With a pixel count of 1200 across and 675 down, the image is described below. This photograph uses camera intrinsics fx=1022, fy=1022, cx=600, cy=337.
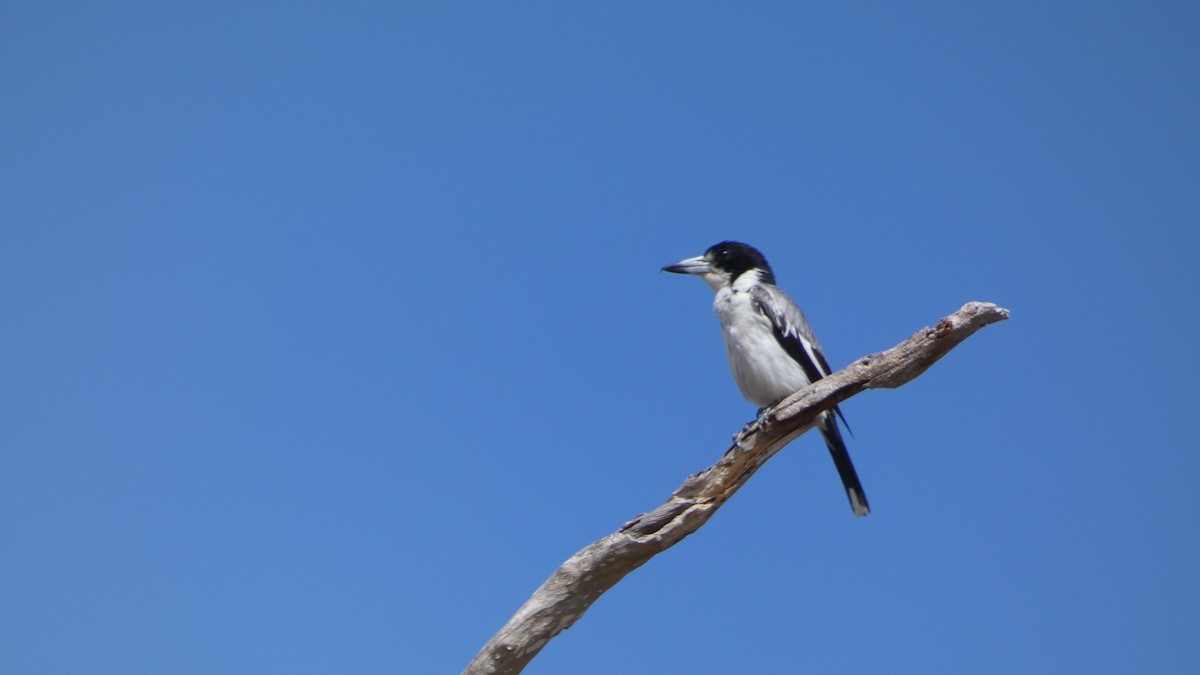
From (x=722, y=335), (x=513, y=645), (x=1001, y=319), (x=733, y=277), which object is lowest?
(x=513, y=645)

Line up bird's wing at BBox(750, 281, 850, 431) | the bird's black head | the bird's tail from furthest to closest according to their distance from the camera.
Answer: the bird's black head < bird's wing at BBox(750, 281, 850, 431) < the bird's tail

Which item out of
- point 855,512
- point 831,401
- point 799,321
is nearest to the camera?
point 831,401

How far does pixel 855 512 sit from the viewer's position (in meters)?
7.15

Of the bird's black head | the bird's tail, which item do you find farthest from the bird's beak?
the bird's tail

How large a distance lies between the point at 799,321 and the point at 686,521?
2584mm

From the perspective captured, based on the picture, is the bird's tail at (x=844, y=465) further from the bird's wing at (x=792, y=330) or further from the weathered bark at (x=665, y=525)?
the weathered bark at (x=665, y=525)

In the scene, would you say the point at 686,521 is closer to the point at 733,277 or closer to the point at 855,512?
the point at 855,512

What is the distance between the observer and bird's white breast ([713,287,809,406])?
23.9ft

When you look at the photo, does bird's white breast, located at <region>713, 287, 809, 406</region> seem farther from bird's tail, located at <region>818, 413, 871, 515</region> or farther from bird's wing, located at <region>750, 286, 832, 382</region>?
bird's tail, located at <region>818, 413, 871, 515</region>

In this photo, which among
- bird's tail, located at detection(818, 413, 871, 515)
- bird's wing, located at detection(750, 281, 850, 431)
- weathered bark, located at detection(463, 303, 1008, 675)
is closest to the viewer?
weathered bark, located at detection(463, 303, 1008, 675)

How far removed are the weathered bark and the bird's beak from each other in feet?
9.47

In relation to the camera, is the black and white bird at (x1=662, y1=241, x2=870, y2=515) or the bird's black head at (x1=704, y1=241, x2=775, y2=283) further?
the bird's black head at (x1=704, y1=241, x2=775, y2=283)

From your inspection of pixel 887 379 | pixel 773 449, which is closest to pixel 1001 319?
pixel 887 379

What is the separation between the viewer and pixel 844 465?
7207 millimetres
